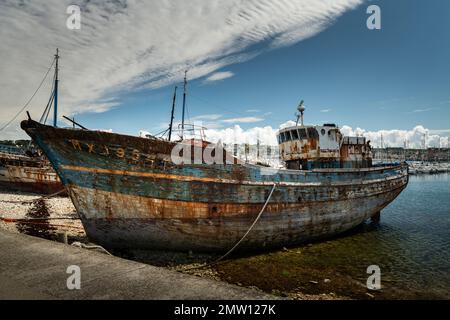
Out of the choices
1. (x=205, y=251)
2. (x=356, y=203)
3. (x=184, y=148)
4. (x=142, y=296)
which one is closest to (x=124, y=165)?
(x=184, y=148)

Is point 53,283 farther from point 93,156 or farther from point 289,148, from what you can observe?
point 289,148

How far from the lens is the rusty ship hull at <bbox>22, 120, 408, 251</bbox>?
8.09 meters

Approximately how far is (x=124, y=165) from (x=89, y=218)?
2.38 meters

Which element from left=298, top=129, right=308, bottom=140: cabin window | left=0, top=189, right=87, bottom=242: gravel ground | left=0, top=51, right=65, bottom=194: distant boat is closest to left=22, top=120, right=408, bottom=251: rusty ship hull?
left=0, top=189, right=87, bottom=242: gravel ground

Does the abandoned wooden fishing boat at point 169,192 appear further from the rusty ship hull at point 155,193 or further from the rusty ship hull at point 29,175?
the rusty ship hull at point 29,175

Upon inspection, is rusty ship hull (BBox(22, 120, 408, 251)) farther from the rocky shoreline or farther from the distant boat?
the distant boat

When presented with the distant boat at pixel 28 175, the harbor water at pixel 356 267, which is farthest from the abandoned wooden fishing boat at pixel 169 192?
the distant boat at pixel 28 175

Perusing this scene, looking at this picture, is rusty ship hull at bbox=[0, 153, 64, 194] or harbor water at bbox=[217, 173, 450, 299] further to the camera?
rusty ship hull at bbox=[0, 153, 64, 194]

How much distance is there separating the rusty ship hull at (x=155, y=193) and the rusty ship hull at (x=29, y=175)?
18.5 metres

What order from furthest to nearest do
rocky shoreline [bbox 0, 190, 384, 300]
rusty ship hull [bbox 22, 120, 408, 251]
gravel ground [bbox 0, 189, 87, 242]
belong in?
gravel ground [bbox 0, 189, 87, 242] < rusty ship hull [bbox 22, 120, 408, 251] < rocky shoreline [bbox 0, 190, 384, 300]

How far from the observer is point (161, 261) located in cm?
857

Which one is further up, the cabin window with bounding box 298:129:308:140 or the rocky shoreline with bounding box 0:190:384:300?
the cabin window with bounding box 298:129:308:140

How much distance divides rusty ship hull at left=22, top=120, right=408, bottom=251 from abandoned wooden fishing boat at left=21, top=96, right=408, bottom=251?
3cm

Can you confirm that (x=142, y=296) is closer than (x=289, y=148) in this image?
Yes
